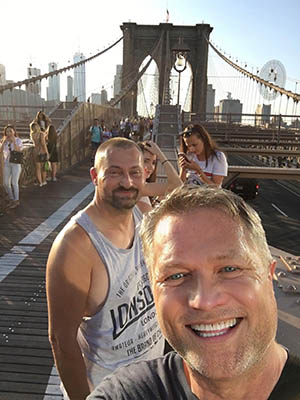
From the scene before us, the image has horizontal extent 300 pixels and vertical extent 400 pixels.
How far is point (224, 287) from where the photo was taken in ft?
2.94

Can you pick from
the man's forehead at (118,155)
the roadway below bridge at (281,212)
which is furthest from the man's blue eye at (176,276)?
the roadway below bridge at (281,212)

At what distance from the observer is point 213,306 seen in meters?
0.87

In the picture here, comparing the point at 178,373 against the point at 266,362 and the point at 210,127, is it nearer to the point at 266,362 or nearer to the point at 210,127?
the point at 266,362

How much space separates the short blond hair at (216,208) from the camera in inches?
39.1

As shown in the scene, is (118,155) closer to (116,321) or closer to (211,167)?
(116,321)

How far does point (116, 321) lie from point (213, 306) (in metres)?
0.90

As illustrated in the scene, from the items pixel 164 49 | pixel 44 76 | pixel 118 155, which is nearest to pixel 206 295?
pixel 118 155

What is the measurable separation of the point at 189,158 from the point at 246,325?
10.5 ft

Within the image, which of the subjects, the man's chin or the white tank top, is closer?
the white tank top

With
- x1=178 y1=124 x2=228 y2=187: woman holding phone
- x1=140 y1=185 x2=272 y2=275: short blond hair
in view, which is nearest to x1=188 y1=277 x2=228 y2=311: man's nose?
x1=140 y1=185 x2=272 y2=275: short blond hair

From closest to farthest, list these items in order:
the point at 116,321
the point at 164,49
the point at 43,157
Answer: the point at 116,321 → the point at 43,157 → the point at 164,49

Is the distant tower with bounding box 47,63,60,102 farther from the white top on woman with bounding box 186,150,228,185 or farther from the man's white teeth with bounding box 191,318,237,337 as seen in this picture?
the man's white teeth with bounding box 191,318,237,337

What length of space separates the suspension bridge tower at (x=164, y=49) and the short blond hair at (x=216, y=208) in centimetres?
3917

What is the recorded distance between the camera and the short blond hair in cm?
99
